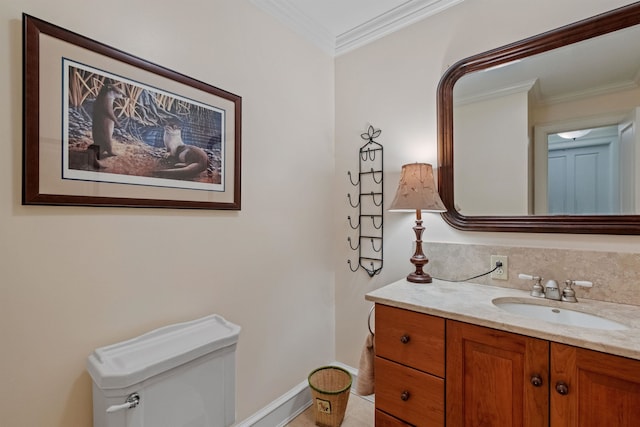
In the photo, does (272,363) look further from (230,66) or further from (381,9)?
(381,9)

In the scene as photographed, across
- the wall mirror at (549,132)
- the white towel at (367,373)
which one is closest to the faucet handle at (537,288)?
the wall mirror at (549,132)

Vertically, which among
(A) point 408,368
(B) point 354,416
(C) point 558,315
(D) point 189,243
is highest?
(D) point 189,243

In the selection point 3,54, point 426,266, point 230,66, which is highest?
point 230,66

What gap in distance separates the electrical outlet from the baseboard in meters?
1.18

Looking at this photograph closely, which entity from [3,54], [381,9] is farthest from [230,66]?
[381,9]

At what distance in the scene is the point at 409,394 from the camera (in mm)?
1264

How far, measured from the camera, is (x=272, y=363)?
1.76 m

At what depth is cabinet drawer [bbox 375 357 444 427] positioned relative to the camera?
1.19m

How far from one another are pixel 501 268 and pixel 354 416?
128cm

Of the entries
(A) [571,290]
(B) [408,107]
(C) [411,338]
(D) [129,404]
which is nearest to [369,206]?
(B) [408,107]

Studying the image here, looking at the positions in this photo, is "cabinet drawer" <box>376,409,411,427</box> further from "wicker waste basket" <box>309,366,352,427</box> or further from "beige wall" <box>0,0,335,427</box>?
"beige wall" <box>0,0,335,427</box>

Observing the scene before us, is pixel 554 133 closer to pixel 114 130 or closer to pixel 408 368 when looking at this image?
pixel 408 368

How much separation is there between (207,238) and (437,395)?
4.01ft

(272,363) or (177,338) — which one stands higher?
(177,338)
